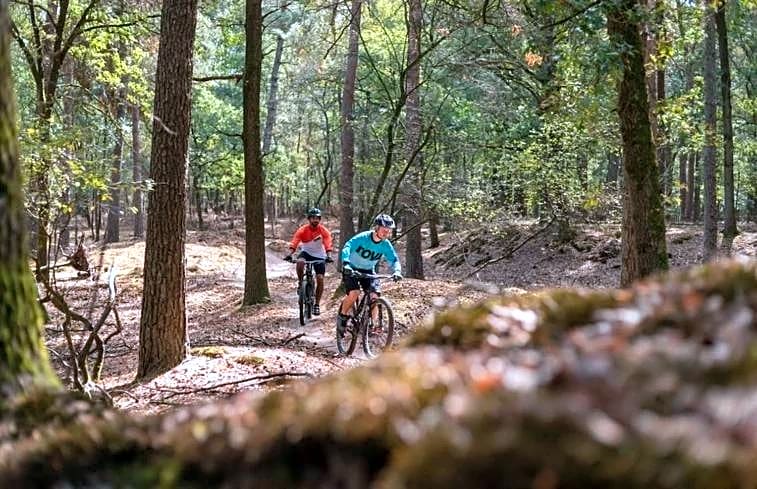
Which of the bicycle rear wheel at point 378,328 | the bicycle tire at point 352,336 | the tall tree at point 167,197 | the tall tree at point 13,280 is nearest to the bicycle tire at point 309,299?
the bicycle tire at point 352,336

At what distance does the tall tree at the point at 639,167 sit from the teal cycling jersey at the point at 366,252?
3.05m

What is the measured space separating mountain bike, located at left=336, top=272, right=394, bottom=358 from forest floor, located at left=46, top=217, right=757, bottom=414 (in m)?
0.21

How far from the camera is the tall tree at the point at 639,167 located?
7.69m

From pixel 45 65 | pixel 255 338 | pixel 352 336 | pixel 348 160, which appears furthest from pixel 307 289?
pixel 348 160

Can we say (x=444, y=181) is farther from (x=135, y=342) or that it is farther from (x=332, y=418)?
(x=332, y=418)

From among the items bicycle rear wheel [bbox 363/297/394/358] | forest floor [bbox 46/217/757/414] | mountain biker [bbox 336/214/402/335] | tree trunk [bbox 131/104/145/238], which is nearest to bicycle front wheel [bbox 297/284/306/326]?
forest floor [bbox 46/217/757/414]

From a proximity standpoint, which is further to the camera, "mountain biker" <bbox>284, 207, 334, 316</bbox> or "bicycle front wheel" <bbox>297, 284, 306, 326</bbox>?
"bicycle front wheel" <bbox>297, 284, 306, 326</bbox>

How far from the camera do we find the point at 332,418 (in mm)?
1044

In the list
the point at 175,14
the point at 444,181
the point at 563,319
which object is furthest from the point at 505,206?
the point at 563,319

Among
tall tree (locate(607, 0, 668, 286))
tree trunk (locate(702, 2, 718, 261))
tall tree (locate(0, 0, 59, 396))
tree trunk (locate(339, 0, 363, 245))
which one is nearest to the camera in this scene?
tall tree (locate(0, 0, 59, 396))

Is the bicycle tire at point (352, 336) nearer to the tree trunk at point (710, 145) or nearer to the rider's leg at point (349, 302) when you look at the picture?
the rider's leg at point (349, 302)

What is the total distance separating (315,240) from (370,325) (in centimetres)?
277

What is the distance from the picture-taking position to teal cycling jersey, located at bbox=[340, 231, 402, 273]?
30.2ft

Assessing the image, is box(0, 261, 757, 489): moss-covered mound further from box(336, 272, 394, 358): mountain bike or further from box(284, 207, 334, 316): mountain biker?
box(284, 207, 334, 316): mountain biker
